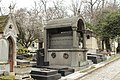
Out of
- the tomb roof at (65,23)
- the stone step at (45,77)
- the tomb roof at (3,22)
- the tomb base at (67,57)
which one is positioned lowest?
the stone step at (45,77)

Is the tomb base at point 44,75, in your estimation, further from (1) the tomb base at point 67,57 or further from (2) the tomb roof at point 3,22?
(1) the tomb base at point 67,57

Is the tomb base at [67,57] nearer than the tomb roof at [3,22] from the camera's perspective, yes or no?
No

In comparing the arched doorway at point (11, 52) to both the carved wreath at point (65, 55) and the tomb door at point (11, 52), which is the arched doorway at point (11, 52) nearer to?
the tomb door at point (11, 52)

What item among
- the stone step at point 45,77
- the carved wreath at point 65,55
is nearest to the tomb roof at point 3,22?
the stone step at point 45,77

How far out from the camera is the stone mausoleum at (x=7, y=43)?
10805 mm

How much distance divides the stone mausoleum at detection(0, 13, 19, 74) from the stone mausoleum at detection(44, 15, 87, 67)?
16.0 ft

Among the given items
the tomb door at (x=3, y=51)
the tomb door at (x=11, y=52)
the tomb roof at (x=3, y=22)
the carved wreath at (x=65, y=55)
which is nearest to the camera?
the tomb door at (x=3, y=51)

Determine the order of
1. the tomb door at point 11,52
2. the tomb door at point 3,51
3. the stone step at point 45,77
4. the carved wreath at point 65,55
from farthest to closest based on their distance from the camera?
1. the carved wreath at point 65,55
2. the tomb door at point 11,52
3. the tomb door at point 3,51
4. the stone step at point 45,77

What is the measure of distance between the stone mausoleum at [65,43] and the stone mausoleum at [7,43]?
193 inches

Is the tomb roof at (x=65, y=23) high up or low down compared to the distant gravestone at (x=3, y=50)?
up

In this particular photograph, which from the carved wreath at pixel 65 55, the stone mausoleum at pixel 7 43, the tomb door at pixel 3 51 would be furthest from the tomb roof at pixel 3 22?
the carved wreath at pixel 65 55

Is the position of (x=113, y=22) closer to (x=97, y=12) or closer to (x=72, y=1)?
(x=97, y=12)

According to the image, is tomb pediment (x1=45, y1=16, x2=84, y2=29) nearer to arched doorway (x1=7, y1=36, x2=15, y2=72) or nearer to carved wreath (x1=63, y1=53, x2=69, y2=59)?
carved wreath (x1=63, y1=53, x2=69, y2=59)

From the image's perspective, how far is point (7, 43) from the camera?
1145 centimetres
